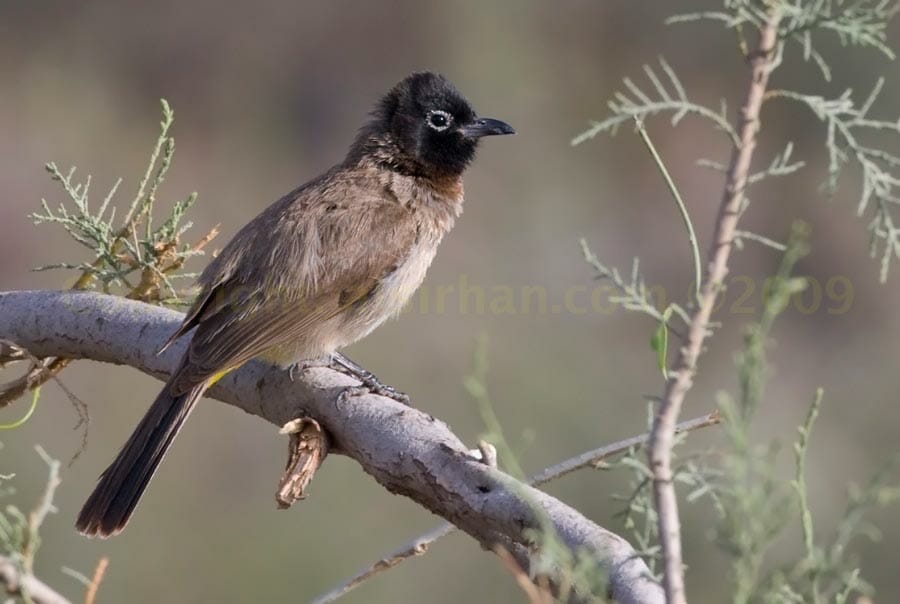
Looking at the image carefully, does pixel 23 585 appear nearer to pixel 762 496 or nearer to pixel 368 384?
pixel 762 496

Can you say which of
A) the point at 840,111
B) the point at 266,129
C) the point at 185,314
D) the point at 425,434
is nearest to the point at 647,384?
the point at 266,129

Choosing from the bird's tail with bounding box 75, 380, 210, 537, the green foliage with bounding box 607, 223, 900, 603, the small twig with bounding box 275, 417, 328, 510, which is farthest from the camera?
the bird's tail with bounding box 75, 380, 210, 537

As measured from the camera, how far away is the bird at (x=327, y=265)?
9.53ft

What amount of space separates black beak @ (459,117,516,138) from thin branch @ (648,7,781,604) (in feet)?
8.89

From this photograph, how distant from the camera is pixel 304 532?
596 cm

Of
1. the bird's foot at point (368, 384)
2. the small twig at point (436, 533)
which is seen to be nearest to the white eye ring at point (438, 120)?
the bird's foot at point (368, 384)

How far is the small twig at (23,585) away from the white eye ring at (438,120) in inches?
112

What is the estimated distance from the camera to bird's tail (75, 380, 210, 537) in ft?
9.20

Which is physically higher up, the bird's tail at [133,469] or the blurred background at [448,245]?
the blurred background at [448,245]

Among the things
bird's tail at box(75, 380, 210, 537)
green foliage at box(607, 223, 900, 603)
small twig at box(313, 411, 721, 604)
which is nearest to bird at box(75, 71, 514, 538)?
bird's tail at box(75, 380, 210, 537)

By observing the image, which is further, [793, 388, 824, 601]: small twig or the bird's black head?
the bird's black head

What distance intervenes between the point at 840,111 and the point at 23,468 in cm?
531

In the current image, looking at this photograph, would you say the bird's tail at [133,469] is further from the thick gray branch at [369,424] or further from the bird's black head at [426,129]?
the bird's black head at [426,129]

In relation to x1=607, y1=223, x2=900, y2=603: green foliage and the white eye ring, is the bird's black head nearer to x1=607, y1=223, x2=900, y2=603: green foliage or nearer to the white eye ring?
the white eye ring
